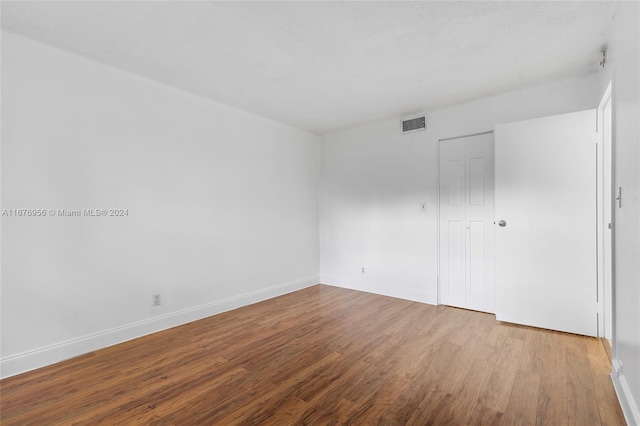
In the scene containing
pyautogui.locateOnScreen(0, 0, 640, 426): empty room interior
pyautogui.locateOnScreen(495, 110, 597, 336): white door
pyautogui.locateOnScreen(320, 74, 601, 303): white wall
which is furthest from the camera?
pyautogui.locateOnScreen(320, 74, 601, 303): white wall

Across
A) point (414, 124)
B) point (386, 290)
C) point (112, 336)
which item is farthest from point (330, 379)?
point (414, 124)

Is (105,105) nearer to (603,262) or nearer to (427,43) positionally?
(427,43)

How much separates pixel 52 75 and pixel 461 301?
15.2 feet

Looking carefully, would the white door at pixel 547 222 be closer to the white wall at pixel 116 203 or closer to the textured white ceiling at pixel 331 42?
the textured white ceiling at pixel 331 42

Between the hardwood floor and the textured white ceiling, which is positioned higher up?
the textured white ceiling

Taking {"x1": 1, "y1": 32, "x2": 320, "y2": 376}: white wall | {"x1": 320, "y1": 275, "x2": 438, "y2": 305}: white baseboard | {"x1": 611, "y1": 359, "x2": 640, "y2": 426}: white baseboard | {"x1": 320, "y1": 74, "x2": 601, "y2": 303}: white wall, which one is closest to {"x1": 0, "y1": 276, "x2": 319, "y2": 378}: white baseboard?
{"x1": 1, "y1": 32, "x2": 320, "y2": 376}: white wall

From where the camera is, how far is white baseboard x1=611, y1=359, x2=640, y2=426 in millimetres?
1509

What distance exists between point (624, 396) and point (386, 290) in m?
2.65

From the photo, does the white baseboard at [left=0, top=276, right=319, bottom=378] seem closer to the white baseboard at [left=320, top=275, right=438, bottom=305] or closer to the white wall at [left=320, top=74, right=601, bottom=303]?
the white baseboard at [left=320, top=275, right=438, bottom=305]

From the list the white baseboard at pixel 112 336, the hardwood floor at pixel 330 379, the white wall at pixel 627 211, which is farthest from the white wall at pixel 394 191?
the white baseboard at pixel 112 336

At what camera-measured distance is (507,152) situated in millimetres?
3105

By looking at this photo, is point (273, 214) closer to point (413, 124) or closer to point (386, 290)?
point (386, 290)

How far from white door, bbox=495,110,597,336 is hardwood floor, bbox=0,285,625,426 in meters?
0.25

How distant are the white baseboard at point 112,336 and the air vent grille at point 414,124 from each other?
9.63 feet
